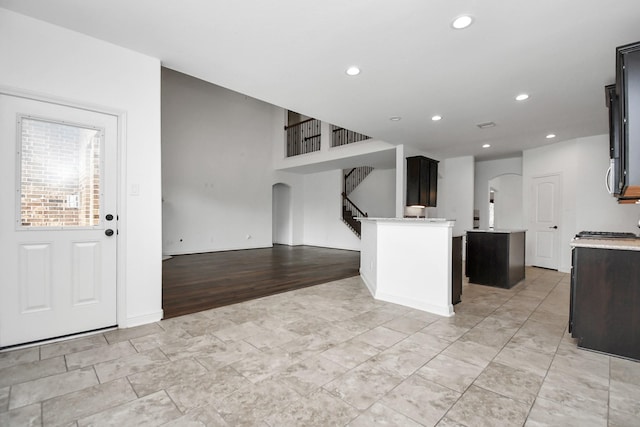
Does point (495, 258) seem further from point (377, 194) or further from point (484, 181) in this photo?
point (377, 194)

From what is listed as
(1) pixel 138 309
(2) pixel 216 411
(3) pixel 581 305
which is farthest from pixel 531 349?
(1) pixel 138 309

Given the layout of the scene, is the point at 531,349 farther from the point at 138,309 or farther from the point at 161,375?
the point at 138,309

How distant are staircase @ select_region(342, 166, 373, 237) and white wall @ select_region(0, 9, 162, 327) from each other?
7.10 metres

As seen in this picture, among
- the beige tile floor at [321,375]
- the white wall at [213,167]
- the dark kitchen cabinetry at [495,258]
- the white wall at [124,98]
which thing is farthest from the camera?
the white wall at [213,167]

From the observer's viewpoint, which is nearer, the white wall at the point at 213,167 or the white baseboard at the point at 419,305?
the white baseboard at the point at 419,305

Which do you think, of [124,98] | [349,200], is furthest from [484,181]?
[124,98]

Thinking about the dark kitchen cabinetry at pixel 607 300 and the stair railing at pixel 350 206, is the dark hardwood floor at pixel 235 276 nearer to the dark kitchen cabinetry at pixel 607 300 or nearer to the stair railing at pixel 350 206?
the stair railing at pixel 350 206

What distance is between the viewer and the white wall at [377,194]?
1008 centimetres

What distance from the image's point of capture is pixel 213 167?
8477 mm

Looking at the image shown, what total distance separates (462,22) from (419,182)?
439 centimetres

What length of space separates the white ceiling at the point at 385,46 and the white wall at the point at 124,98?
146 millimetres

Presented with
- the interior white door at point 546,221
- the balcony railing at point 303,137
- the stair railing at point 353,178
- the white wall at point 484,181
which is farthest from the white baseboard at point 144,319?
the white wall at point 484,181

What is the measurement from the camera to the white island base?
339 centimetres

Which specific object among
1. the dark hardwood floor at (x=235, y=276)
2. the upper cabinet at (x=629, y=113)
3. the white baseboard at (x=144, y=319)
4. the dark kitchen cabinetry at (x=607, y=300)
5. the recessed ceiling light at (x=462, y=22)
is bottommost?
the dark hardwood floor at (x=235, y=276)
